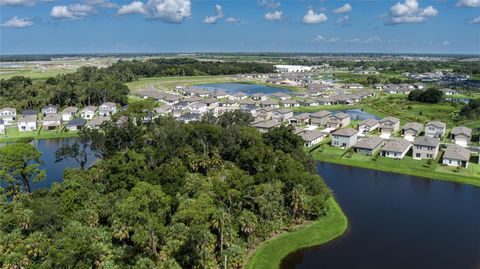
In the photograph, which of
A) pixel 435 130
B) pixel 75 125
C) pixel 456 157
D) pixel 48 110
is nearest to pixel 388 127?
pixel 435 130

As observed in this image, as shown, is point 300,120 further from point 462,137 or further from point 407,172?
point 407,172

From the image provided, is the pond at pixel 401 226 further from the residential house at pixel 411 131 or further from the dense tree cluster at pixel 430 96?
the dense tree cluster at pixel 430 96

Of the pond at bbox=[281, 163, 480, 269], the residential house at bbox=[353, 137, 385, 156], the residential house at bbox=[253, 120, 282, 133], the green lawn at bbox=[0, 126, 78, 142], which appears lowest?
the pond at bbox=[281, 163, 480, 269]

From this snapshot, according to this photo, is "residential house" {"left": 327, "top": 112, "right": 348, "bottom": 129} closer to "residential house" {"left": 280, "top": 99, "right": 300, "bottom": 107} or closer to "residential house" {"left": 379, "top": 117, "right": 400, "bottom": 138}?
"residential house" {"left": 379, "top": 117, "right": 400, "bottom": 138}

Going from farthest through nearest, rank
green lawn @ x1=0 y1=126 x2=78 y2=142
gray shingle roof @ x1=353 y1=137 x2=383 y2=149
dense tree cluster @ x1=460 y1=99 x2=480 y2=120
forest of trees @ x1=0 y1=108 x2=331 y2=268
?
dense tree cluster @ x1=460 y1=99 x2=480 y2=120, green lawn @ x1=0 y1=126 x2=78 y2=142, gray shingle roof @ x1=353 y1=137 x2=383 y2=149, forest of trees @ x1=0 y1=108 x2=331 y2=268

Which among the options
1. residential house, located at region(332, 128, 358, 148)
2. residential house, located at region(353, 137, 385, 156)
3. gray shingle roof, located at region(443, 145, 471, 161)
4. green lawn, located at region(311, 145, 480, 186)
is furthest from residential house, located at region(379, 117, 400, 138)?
gray shingle roof, located at region(443, 145, 471, 161)

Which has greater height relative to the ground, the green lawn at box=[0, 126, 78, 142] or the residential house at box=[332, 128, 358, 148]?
the residential house at box=[332, 128, 358, 148]

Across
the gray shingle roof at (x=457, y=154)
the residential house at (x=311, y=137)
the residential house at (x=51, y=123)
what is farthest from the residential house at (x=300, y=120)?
the residential house at (x=51, y=123)
